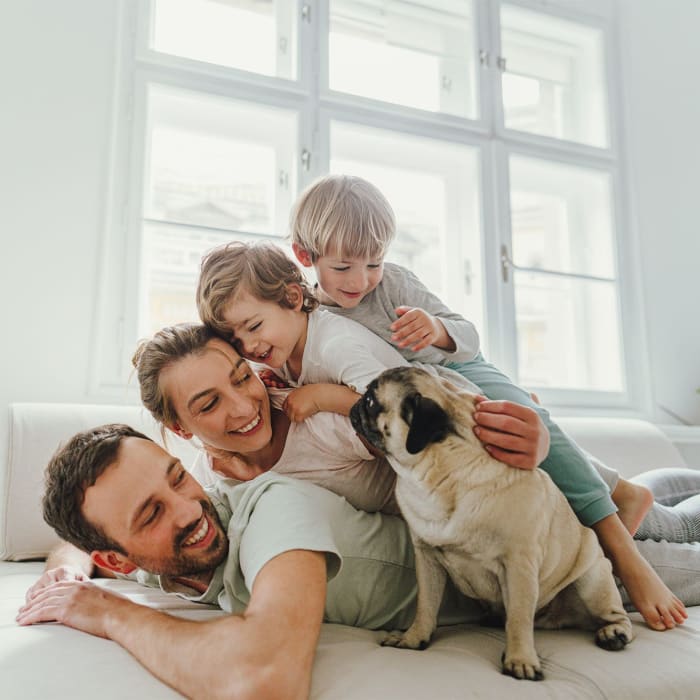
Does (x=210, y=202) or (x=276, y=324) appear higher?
(x=210, y=202)

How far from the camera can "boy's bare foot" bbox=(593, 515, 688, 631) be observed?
124cm

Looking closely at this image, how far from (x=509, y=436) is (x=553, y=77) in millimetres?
2887

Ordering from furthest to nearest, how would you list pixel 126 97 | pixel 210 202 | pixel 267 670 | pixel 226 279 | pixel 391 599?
pixel 210 202
pixel 126 97
pixel 226 279
pixel 391 599
pixel 267 670

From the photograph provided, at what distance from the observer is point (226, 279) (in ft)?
4.71

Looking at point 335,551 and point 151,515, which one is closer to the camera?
point 335,551

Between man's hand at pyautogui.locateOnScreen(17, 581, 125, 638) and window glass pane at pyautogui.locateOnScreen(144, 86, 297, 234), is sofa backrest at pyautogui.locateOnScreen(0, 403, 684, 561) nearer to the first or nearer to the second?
man's hand at pyautogui.locateOnScreen(17, 581, 125, 638)

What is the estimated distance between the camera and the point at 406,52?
3.14 metres

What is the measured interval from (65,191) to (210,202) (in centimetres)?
56

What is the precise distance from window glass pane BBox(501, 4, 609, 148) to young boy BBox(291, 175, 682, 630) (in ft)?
6.45

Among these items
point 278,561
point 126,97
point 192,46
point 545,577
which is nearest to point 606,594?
point 545,577

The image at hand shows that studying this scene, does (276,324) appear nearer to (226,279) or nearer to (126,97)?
(226,279)

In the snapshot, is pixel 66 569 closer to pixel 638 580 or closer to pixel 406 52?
pixel 638 580

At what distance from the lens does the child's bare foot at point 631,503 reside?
4.83ft

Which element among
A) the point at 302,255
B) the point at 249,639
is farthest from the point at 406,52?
the point at 249,639
